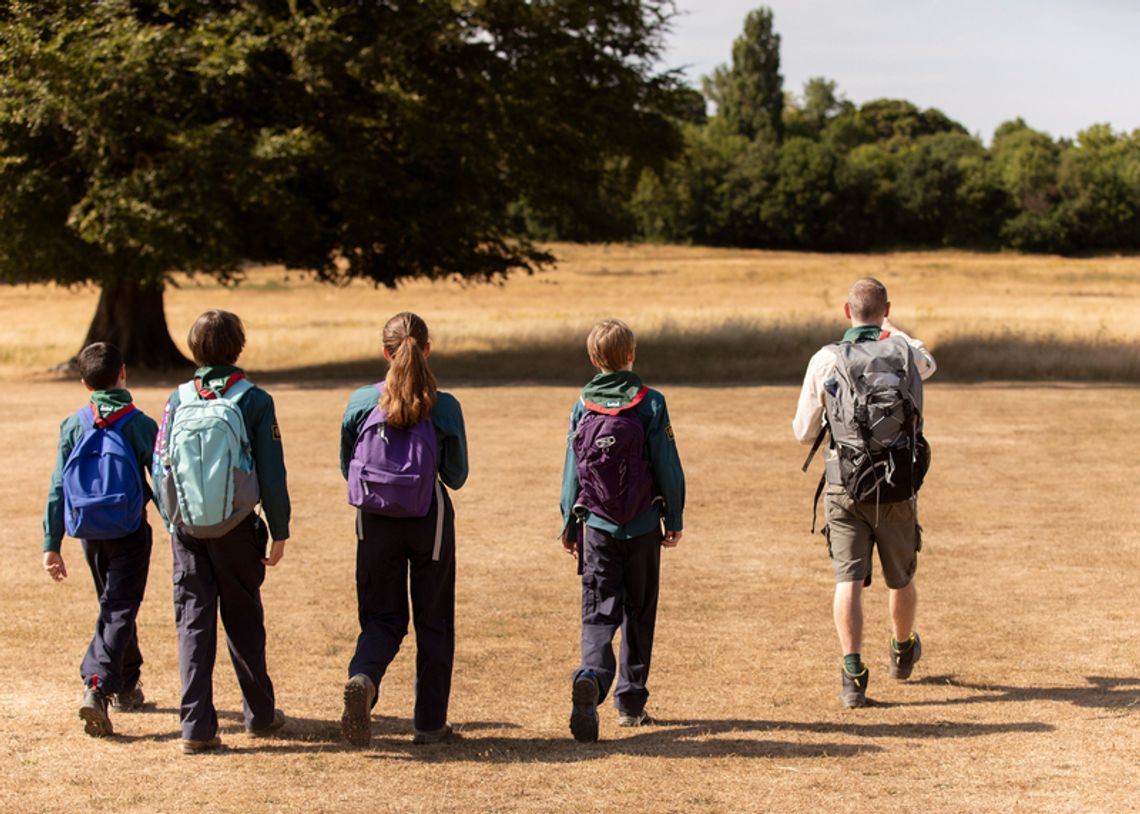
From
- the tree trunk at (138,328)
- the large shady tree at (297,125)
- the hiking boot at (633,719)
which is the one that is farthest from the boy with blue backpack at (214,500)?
the tree trunk at (138,328)

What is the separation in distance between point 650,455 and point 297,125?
19654 mm

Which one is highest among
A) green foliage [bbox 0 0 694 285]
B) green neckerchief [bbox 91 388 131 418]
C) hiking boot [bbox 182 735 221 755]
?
green foliage [bbox 0 0 694 285]

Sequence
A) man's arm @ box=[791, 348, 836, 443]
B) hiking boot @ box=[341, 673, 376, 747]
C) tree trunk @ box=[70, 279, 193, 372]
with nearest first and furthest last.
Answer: hiking boot @ box=[341, 673, 376, 747]
man's arm @ box=[791, 348, 836, 443]
tree trunk @ box=[70, 279, 193, 372]

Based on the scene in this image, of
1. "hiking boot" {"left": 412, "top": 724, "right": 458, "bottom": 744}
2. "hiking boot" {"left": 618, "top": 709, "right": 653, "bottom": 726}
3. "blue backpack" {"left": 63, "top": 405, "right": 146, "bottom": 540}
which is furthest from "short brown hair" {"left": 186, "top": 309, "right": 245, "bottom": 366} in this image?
"hiking boot" {"left": 618, "top": 709, "right": 653, "bottom": 726}

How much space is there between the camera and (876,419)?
6.05 meters

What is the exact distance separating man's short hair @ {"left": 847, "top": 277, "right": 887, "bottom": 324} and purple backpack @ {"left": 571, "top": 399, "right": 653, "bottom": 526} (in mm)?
1217

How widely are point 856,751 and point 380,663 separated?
196 cm

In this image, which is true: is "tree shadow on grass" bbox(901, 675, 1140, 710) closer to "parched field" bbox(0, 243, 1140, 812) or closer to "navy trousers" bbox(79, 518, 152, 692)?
"parched field" bbox(0, 243, 1140, 812)

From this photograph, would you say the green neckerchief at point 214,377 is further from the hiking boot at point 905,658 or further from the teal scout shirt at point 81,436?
the hiking boot at point 905,658

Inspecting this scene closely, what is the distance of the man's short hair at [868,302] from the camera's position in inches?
245

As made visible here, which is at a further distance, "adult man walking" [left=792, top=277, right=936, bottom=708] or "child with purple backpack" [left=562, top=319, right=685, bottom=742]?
"adult man walking" [left=792, top=277, right=936, bottom=708]

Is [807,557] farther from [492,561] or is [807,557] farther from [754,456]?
[754,456]

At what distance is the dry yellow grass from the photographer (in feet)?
85.5

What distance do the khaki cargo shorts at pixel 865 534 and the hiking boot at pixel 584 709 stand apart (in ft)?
4.64
